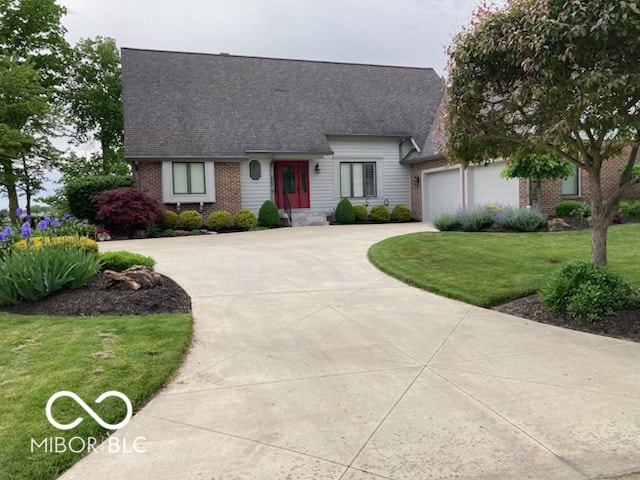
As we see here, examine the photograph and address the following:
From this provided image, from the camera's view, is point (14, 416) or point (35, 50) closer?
point (14, 416)

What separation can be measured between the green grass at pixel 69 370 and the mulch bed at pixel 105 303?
275mm

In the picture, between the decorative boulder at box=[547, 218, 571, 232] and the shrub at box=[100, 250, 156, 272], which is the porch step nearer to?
the decorative boulder at box=[547, 218, 571, 232]

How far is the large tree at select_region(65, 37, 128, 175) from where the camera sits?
Answer: 30875 millimetres

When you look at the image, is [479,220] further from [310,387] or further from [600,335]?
[310,387]

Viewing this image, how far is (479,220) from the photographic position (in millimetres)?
13344

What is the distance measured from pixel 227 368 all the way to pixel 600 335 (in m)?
3.84

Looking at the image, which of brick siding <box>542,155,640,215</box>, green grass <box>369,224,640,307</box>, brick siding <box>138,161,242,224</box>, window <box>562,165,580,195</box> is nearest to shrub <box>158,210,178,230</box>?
brick siding <box>138,161,242,224</box>

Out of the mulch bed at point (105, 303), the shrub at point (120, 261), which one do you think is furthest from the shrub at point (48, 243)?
the mulch bed at point (105, 303)

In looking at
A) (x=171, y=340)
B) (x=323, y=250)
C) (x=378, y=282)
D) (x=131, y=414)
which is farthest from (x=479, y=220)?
(x=131, y=414)

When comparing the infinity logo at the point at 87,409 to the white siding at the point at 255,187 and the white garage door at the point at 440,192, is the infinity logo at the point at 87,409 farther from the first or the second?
the white siding at the point at 255,187

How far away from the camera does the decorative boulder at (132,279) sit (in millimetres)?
6665

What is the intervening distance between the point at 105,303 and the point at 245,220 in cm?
1210

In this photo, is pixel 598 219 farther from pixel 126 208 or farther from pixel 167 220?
pixel 167 220

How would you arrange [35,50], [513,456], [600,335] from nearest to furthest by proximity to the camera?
[513,456], [600,335], [35,50]
